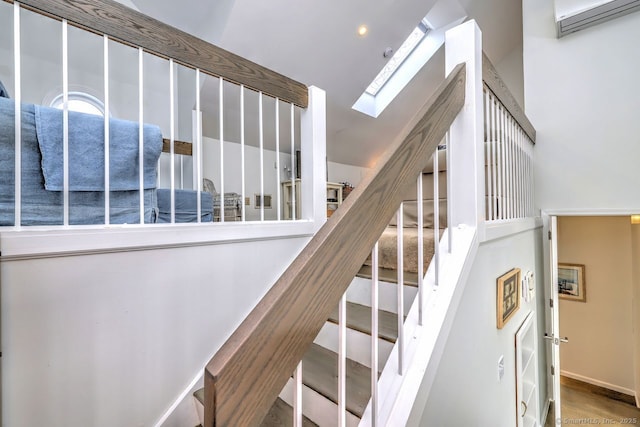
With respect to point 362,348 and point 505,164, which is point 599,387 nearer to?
point 505,164

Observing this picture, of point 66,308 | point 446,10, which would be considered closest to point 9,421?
point 66,308

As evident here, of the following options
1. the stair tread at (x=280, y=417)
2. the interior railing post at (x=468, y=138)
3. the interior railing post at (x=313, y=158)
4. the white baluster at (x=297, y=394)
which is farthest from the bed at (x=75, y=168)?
the interior railing post at (x=468, y=138)

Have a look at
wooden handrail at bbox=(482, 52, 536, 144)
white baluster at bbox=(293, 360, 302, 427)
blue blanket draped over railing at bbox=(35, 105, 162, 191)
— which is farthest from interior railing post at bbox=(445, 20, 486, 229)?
blue blanket draped over railing at bbox=(35, 105, 162, 191)

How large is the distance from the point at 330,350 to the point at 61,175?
1387mm

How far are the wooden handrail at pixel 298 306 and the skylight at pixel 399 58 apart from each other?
4.03 meters

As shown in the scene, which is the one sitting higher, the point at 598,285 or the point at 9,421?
the point at 9,421

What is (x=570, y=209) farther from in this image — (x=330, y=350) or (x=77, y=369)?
(x=77, y=369)

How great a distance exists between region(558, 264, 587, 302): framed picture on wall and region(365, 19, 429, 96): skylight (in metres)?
3.83

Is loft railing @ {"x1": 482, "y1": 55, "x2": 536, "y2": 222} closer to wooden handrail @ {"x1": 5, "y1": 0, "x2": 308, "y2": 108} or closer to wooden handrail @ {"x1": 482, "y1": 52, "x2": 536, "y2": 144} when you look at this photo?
wooden handrail @ {"x1": 482, "y1": 52, "x2": 536, "y2": 144}

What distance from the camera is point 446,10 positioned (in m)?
3.98

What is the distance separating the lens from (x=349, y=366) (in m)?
1.27

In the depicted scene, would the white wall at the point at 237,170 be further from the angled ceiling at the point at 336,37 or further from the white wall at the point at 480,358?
the white wall at the point at 480,358

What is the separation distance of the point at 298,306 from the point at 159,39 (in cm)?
129

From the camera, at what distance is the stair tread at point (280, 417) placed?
1170mm
